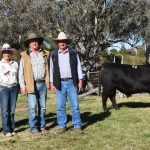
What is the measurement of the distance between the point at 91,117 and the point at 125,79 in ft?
6.49

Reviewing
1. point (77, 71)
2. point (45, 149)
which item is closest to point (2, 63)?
point (77, 71)

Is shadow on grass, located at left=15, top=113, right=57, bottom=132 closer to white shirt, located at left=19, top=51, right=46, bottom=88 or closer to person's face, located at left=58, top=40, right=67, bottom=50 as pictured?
white shirt, located at left=19, top=51, right=46, bottom=88

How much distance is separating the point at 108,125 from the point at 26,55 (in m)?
2.44

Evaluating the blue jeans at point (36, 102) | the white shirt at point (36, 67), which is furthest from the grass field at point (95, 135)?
the white shirt at point (36, 67)

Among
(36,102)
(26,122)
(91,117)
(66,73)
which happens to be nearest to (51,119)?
(26,122)

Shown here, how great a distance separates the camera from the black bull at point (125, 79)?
12.3 m

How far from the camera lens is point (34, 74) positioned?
8.59 metres

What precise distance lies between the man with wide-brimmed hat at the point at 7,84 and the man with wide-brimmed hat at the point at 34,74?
6.3 inches

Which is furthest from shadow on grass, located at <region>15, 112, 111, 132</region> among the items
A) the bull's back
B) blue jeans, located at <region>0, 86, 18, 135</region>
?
the bull's back

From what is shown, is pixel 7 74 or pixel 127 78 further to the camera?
pixel 127 78

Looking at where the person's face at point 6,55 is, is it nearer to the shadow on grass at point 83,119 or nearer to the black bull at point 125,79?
the shadow on grass at point 83,119

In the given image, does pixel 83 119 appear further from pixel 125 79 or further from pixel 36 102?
pixel 125 79

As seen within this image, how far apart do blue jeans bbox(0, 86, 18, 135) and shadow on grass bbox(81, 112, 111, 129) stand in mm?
1641

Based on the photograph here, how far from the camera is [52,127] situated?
948 cm
